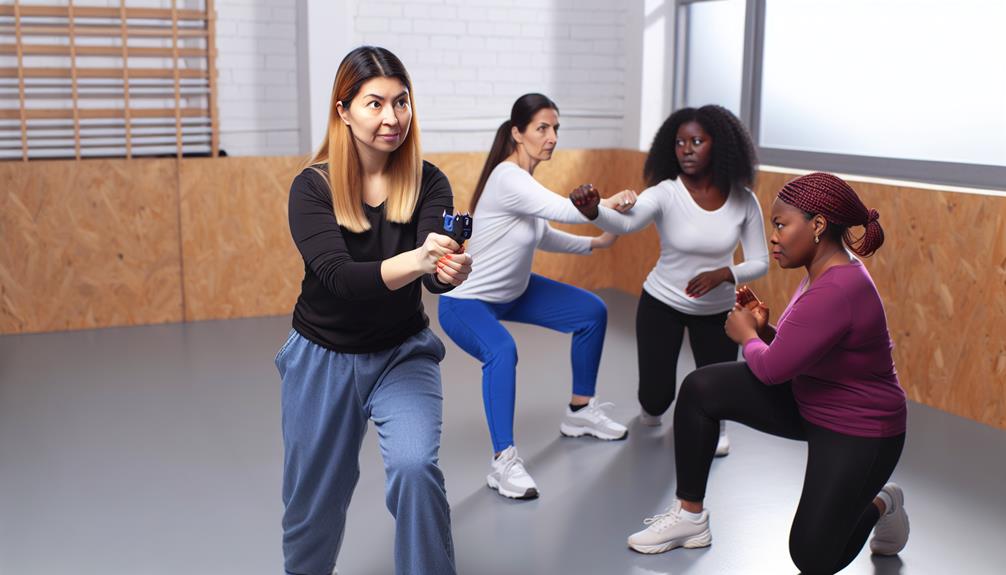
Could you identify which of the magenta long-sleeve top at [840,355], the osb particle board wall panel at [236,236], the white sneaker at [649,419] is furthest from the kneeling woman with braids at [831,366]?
the osb particle board wall panel at [236,236]

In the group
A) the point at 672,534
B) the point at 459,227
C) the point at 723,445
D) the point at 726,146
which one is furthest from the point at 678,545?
the point at 726,146

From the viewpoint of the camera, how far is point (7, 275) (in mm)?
5582

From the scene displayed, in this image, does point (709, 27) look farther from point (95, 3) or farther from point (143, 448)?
point (143, 448)

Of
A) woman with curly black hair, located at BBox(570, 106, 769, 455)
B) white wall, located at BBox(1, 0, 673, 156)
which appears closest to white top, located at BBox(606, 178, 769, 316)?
woman with curly black hair, located at BBox(570, 106, 769, 455)

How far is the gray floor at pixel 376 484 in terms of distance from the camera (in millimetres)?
2951

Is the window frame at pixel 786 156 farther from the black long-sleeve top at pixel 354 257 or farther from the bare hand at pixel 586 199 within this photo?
the black long-sleeve top at pixel 354 257

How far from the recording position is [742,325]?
2.72 metres

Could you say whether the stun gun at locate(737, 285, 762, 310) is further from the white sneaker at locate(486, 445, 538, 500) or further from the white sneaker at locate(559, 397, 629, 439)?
the white sneaker at locate(559, 397, 629, 439)

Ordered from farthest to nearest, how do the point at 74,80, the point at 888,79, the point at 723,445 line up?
the point at 74,80 < the point at 888,79 < the point at 723,445

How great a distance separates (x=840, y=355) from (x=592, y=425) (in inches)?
60.9

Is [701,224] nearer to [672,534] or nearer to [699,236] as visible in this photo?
[699,236]

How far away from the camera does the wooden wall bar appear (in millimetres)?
4547

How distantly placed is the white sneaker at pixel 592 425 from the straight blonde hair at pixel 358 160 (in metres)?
1.87

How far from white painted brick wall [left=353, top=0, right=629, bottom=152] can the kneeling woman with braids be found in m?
4.32
